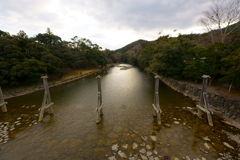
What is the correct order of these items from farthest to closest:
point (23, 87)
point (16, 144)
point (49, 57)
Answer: point (49, 57)
point (23, 87)
point (16, 144)

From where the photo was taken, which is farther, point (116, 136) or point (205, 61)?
point (205, 61)

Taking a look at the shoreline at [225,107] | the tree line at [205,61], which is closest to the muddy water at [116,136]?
the shoreline at [225,107]

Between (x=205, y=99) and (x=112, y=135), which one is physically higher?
(x=205, y=99)

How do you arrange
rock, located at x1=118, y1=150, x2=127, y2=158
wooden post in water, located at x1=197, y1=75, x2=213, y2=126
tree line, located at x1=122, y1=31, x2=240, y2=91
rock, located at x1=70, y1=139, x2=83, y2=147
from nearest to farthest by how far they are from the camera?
1. rock, located at x1=118, y1=150, x2=127, y2=158
2. rock, located at x1=70, y1=139, x2=83, y2=147
3. wooden post in water, located at x1=197, y1=75, x2=213, y2=126
4. tree line, located at x1=122, y1=31, x2=240, y2=91

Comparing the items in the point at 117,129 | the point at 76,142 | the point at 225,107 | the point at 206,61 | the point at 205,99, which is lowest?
the point at 117,129

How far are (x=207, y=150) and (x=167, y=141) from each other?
1477mm

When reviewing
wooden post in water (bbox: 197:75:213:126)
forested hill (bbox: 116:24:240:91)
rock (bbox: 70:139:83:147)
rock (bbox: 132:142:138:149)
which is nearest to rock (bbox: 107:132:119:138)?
rock (bbox: 132:142:138:149)

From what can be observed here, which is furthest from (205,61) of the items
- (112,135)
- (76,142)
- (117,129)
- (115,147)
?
(76,142)

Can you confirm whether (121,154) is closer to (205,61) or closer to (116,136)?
(116,136)

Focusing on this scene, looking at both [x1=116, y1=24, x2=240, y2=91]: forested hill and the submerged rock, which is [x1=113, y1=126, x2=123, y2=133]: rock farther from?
[x1=116, y1=24, x2=240, y2=91]: forested hill

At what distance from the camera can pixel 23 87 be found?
41.8 feet

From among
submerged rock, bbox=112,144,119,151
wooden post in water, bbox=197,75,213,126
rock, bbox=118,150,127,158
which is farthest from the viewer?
wooden post in water, bbox=197,75,213,126

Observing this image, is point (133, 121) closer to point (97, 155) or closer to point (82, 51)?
point (97, 155)

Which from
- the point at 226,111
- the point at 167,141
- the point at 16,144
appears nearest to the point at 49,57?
the point at 16,144
